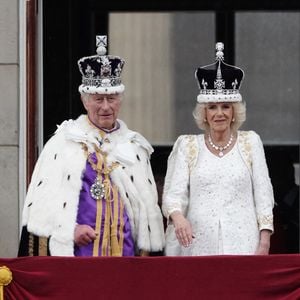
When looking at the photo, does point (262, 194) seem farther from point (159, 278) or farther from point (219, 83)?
point (159, 278)

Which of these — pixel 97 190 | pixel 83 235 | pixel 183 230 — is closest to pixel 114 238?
pixel 83 235

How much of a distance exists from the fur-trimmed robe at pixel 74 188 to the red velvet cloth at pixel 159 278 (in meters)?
0.39

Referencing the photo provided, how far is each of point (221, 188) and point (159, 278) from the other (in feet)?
2.33

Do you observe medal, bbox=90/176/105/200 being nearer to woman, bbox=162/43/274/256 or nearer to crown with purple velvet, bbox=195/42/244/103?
woman, bbox=162/43/274/256

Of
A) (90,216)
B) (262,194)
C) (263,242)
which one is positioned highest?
(262,194)

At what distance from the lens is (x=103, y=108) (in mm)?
7910

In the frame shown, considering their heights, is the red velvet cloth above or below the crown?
below

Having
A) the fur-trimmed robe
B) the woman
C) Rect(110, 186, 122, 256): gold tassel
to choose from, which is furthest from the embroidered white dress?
Rect(110, 186, 122, 256): gold tassel

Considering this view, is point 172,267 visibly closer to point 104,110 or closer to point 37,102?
point 104,110

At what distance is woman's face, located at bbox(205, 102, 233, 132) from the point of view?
7.94 meters

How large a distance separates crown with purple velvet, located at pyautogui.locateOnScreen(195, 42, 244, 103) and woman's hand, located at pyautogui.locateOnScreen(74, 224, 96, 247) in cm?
94

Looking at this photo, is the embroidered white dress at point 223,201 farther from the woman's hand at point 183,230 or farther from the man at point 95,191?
the man at point 95,191

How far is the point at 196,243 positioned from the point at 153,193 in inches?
14.7

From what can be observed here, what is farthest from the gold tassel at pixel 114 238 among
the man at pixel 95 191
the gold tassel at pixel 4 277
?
the gold tassel at pixel 4 277
